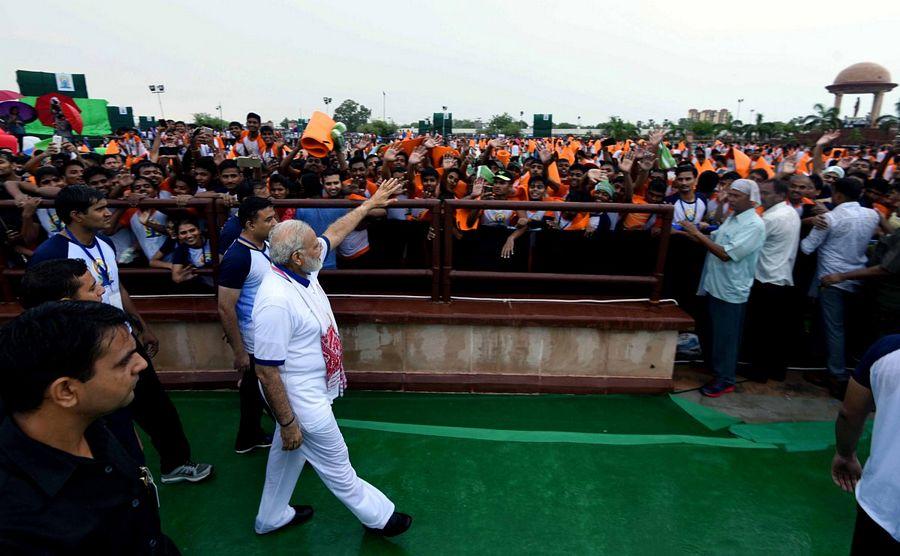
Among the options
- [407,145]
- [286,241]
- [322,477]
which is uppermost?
[407,145]

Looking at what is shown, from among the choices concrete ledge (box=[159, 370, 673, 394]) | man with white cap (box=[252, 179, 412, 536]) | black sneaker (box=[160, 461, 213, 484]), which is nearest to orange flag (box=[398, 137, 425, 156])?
concrete ledge (box=[159, 370, 673, 394])

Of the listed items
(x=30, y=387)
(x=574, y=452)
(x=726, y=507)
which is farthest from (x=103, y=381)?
(x=726, y=507)

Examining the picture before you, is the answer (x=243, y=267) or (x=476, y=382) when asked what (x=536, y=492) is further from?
(x=243, y=267)

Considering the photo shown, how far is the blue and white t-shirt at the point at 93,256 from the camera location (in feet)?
8.92

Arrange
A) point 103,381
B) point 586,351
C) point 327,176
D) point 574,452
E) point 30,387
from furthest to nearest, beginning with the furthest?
point 327,176 → point 586,351 → point 574,452 → point 103,381 → point 30,387

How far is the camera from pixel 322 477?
2.54 meters

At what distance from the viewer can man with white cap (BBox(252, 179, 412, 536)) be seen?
2305 mm

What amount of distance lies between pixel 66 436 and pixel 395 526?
1774mm

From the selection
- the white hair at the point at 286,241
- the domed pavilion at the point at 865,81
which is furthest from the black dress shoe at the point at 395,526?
the domed pavilion at the point at 865,81

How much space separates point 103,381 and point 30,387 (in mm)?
144

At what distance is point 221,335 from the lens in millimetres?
4109

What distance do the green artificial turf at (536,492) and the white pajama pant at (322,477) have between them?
185 millimetres

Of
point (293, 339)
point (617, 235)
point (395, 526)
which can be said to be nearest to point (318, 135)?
point (617, 235)

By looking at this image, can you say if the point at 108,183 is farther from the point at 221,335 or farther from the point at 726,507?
the point at 726,507
